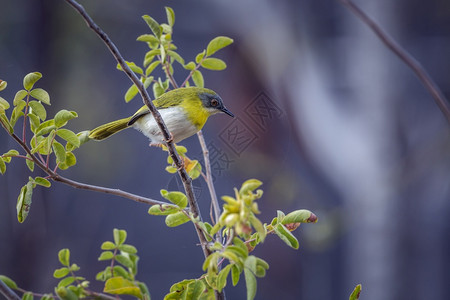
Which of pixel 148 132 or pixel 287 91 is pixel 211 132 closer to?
pixel 287 91

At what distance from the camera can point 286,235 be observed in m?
0.57

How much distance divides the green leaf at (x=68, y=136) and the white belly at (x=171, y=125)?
1.08 ft

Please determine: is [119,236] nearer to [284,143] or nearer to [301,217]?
[301,217]

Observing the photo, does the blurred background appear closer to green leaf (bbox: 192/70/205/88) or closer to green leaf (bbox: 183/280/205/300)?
green leaf (bbox: 192/70/205/88)

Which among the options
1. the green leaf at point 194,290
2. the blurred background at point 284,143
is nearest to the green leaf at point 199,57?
the green leaf at point 194,290

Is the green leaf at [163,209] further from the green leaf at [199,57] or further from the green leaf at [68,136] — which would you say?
the green leaf at [199,57]

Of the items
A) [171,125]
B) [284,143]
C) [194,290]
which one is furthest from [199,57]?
[284,143]

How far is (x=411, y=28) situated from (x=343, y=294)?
118 cm

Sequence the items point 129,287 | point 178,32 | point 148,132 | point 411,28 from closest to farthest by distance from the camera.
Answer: point 129,287 < point 148,132 < point 178,32 < point 411,28

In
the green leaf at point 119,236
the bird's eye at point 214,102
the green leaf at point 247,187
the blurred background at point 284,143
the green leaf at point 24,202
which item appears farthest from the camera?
the blurred background at point 284,143

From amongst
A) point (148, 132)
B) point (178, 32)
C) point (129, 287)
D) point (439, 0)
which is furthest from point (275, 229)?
point (439, 0)

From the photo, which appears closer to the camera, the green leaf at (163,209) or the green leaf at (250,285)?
the green leaf at (250,285)

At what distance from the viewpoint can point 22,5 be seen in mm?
2072

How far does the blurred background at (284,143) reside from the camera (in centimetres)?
197
